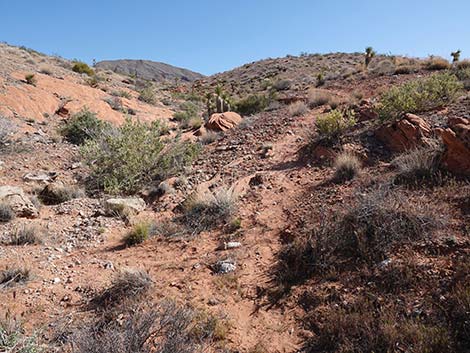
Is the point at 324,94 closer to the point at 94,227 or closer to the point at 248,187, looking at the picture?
the point at 248,187

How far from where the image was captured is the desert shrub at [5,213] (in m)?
5.54

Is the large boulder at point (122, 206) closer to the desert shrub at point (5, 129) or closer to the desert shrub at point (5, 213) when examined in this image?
→ the desert shrub at point (5, 213)

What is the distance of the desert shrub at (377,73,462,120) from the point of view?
23.4 feet

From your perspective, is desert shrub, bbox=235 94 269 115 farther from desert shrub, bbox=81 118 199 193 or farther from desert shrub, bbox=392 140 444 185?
desert shrub, bbox=392 140 444 185

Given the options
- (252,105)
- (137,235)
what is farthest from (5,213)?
(252,105)

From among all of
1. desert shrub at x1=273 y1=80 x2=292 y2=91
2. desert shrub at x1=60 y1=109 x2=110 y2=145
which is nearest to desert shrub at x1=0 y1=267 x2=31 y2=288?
desert shrub at x1=60 y1=109 x2=110 y2=145

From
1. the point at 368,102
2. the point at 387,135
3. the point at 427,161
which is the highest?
the point at 368,102

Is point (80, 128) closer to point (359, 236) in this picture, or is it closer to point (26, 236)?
point (26, 236)

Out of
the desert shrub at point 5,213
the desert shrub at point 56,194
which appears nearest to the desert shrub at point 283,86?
the desert shrub at point 56,194

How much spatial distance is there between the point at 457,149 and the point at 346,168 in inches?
64.3

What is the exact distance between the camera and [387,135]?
664 centimetres

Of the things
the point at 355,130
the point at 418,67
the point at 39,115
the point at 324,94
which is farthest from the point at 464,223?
the point at 39,115

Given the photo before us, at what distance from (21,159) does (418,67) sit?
14.4 meters

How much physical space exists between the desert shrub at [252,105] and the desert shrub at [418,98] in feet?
24.1
